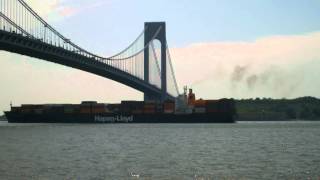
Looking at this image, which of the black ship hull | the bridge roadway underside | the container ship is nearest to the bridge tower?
the container ship

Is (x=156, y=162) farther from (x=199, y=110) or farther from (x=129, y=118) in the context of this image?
(x=129, y=118)

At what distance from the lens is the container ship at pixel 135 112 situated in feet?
304

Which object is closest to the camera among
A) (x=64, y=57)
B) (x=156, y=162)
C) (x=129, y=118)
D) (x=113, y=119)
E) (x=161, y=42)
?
(x=156, y=162)

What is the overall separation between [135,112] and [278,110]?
81.0 m

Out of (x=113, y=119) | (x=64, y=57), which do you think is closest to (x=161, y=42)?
(x=113, y=119)

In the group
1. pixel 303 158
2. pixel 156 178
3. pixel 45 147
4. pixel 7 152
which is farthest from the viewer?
pixel 45 147

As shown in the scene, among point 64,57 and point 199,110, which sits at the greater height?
point 64,57

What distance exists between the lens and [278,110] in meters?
166

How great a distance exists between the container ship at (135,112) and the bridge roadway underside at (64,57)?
4061 mm

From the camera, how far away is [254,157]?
99.5 feet

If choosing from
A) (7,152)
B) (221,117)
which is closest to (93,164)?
(7,152)

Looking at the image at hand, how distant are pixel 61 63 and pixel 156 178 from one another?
4557cm

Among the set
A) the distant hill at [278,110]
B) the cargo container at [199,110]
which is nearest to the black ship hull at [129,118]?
the cargo container at [199,110]

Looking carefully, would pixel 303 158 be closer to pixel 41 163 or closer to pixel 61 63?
pixel 41 163
